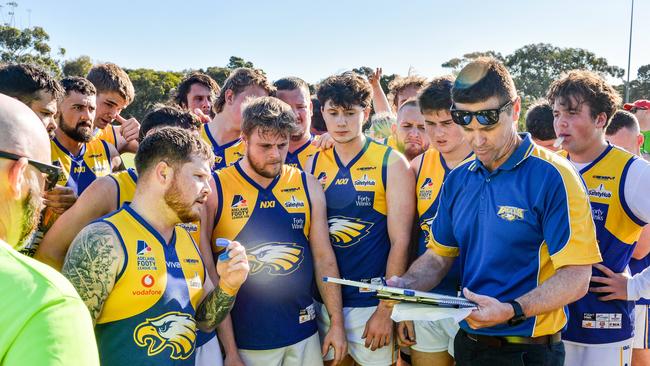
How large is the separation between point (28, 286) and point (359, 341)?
328 cm

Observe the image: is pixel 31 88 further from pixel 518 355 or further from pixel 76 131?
pixel 518 355

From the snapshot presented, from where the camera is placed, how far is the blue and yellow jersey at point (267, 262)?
3652mm

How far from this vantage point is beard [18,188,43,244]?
143cm

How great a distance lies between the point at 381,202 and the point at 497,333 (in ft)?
4.96

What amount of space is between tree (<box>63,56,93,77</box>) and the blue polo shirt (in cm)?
3982

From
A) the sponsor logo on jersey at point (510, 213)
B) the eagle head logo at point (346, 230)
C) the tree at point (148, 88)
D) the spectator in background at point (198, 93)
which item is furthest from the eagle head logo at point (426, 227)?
the tree at point (148, 88)

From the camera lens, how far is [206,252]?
355cm

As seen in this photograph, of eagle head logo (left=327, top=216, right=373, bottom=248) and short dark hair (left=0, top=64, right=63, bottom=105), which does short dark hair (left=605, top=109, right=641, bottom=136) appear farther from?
short dark hair (left=0, top=64, right=63, bottom=105)

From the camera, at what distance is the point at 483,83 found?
296cm

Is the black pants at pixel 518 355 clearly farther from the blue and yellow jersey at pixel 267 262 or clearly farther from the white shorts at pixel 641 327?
the white shorts at pixel 641 327

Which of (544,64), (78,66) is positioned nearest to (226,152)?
(78,66)

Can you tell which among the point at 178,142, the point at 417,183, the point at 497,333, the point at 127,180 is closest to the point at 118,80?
the point at 127,180

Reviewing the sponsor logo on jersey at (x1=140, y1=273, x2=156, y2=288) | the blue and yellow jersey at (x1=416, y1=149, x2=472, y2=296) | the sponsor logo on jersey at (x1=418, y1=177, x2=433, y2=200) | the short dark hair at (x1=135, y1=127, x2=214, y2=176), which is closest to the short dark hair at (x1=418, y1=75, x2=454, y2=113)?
the blue and yellow jersey at (x1=416, y1=149, x2=472, y2=296)

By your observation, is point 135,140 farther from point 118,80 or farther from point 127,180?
point 127,180
